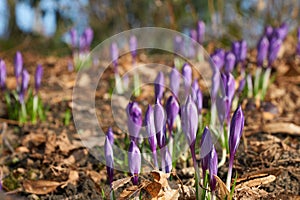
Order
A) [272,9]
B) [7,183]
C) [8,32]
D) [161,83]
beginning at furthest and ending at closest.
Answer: [8,32] → [272,9] → [7,183] → [161,83]

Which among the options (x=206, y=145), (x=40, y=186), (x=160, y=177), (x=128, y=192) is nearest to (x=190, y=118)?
(x=206, y=145)

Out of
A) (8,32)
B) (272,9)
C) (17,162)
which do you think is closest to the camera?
(17,162)

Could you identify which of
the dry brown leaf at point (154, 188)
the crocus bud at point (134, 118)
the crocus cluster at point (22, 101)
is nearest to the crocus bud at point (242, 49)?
the crocus cluster at point (22, 101)

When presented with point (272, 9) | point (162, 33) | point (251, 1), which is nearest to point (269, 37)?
point (272, 9)

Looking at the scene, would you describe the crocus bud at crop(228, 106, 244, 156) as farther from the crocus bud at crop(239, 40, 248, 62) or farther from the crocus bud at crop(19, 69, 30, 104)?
the crocus bud at crop(19, 69, 30, 104)

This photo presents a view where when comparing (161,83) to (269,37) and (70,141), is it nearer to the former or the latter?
(70,141)

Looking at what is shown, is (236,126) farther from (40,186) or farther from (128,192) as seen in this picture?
(40,186)
